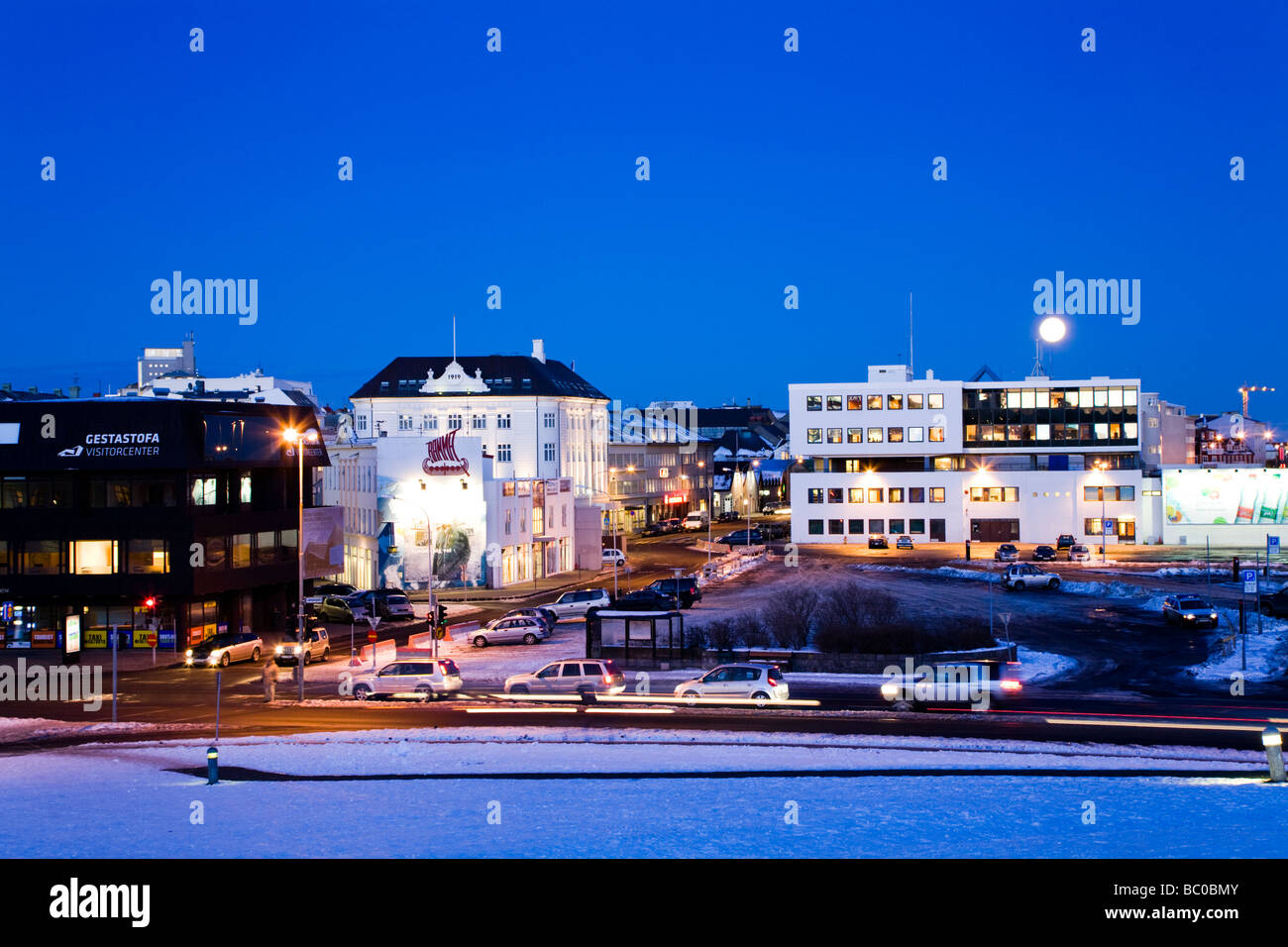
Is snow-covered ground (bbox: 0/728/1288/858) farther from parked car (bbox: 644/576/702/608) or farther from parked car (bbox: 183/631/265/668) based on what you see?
parked car (bbox: 644/576/702/608)

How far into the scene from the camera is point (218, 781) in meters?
20.2

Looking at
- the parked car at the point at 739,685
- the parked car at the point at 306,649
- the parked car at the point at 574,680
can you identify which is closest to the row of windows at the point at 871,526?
the parked car at the point at 306,649

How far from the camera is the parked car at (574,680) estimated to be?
1250 inches

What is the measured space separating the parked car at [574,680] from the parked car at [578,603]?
1915 centimetres

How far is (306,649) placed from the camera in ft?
135

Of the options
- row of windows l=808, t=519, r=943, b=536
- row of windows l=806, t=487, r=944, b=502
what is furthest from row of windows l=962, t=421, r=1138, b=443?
row of windows l=808, t=519, r=943, b=536

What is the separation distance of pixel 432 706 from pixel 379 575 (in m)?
37.6

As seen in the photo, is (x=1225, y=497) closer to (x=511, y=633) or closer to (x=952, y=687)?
(x=511, y=633)

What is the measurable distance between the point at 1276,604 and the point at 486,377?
72733mm

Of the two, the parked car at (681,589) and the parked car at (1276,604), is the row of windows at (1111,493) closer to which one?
the parked car at (1276,604)

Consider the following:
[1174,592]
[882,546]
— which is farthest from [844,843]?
[882,546]

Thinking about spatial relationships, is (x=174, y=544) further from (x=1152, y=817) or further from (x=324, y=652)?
(x=1152, y=817)

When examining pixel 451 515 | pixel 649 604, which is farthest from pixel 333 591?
pixel 649 604
